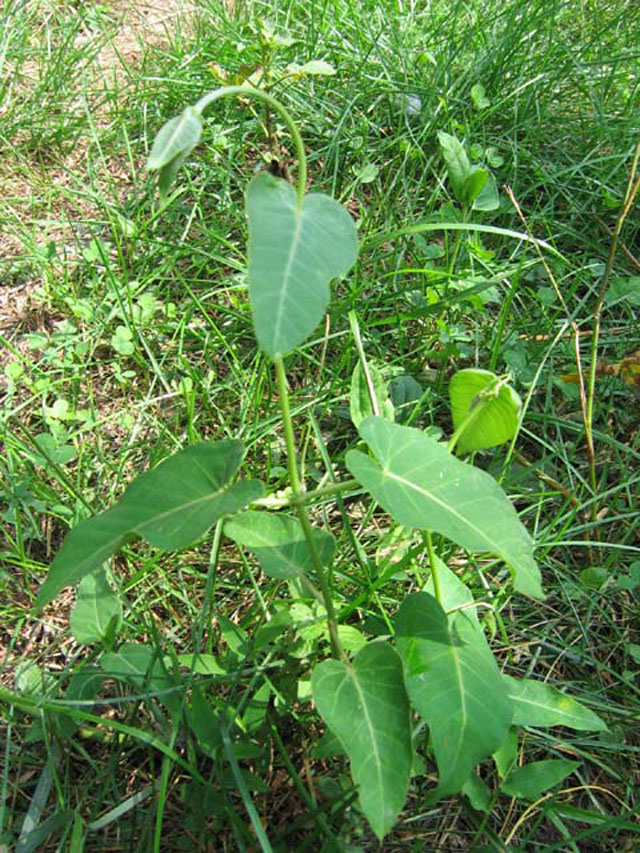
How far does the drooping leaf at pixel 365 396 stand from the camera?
129 cm

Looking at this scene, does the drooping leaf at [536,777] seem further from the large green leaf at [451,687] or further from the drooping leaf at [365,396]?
the drooping leaf at [365,396]

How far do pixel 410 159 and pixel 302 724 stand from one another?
1603 mm

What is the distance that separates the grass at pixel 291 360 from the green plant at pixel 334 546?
2.9 inches

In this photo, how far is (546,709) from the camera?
1.12m

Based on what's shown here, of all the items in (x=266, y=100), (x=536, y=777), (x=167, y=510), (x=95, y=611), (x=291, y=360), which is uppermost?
(x=266, y=100)

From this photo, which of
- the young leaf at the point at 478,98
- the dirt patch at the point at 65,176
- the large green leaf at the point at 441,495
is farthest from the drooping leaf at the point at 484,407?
the young leaf at the point at 478,98

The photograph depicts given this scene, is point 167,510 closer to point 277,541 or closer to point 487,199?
point 277,541

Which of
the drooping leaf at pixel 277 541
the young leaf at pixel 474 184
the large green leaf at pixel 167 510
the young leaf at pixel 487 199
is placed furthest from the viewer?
the young leaf at pixel 487 199

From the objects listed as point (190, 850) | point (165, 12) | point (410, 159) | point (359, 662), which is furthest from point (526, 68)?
point (190, 850)

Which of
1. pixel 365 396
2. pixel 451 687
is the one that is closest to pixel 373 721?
pixel 451 687

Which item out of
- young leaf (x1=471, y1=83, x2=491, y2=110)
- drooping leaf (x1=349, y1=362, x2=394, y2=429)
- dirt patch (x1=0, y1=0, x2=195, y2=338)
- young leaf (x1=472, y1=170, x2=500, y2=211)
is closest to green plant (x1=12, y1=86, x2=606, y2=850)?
drooping leaf (x1=349, y1=362, x2=394, y2=429)

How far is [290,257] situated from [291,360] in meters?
1.05

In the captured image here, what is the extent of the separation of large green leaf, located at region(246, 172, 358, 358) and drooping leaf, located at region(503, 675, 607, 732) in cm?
72

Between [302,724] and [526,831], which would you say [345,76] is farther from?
[526,831]
